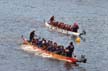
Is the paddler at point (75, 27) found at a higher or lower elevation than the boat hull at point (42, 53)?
higher

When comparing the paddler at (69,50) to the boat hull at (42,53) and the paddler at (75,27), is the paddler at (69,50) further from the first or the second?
the paddler at (75,27)

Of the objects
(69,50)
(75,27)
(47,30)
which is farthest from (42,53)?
(47,30)

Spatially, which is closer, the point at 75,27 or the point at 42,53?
the point at 42,53

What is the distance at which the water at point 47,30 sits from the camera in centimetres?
5300

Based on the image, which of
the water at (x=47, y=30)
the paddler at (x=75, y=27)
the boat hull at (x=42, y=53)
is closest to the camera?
the water at (x=47, y=30)

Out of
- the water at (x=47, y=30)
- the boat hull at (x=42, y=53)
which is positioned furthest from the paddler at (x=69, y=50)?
the water at (x=47, y=30)

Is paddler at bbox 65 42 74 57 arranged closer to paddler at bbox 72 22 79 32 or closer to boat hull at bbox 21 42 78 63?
boat hull at bbox 21 42 78 63

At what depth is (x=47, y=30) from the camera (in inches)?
2746

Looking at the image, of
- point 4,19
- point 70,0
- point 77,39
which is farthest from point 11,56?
point 70,0

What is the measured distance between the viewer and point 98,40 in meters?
65.2

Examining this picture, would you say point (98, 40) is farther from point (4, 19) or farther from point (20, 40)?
point (4, 19)

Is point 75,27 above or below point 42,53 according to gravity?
above

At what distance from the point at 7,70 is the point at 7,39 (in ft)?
39.4

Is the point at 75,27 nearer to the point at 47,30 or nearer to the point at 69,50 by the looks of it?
the point at 47,30
